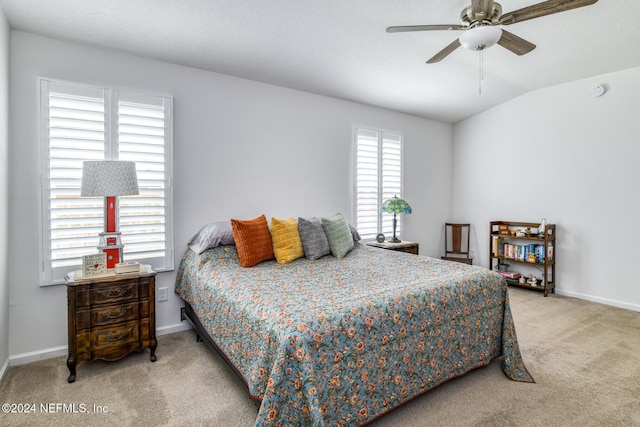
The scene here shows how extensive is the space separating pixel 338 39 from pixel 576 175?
11.4 ft

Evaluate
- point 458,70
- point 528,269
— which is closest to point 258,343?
point 458,70

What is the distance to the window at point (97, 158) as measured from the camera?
8.14 ft

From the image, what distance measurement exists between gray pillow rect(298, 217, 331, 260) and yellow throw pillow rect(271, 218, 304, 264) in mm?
48

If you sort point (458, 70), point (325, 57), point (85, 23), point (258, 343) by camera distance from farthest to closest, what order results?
point (458, 70), point (325, 57), point (85, 23), point (258, 343)

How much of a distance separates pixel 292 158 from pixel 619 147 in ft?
12.4

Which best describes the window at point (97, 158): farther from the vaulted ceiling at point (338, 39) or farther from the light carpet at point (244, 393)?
the light carpet at point (244, 393)

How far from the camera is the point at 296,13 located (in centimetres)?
250

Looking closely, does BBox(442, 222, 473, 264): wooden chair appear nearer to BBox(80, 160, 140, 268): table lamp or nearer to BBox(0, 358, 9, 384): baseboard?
BBox(80, 160, 140, 268): table lamp

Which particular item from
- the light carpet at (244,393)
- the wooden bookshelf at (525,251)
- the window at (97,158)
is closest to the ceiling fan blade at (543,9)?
the light carpet at (244,393)

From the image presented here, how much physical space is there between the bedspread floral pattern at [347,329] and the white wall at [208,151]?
873 mm

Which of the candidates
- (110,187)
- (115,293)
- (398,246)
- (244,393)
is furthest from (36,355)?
(398,246)

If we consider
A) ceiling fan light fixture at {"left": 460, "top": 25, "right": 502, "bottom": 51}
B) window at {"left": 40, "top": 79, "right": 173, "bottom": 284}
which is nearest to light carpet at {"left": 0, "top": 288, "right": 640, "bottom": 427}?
window at {"left": 40, "top": 79, "right": 173, "bottom": 284}

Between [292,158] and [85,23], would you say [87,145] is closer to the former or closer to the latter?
[85,23]

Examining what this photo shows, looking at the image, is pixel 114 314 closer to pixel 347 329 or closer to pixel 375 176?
pixel 347 329
